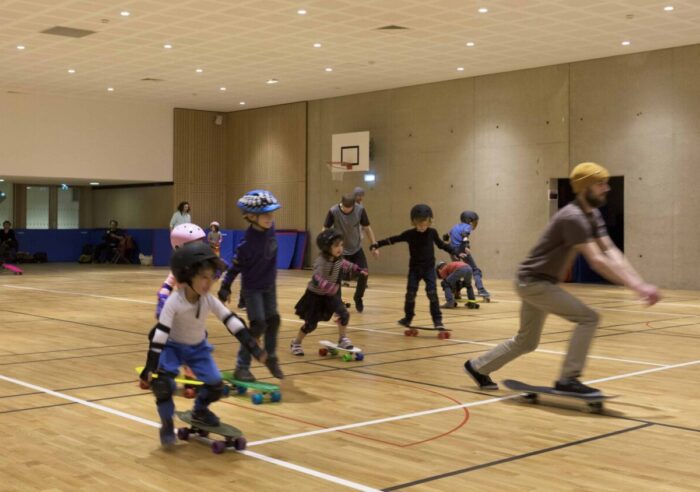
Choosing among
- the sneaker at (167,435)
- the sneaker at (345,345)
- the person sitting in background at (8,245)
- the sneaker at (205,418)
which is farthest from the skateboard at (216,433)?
the person sitting in background at (8,245)

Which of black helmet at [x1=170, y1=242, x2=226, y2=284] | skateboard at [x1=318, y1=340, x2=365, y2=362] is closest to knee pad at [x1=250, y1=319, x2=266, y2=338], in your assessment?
skateboard at [x1=318, y1=340, x2=365, y2=362]

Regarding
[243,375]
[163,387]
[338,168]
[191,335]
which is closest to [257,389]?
[243,375]

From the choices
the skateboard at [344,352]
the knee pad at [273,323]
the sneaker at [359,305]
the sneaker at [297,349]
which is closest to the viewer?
the knee pad at [273,323]

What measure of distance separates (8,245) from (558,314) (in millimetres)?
25041

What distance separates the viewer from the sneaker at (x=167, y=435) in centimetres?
496

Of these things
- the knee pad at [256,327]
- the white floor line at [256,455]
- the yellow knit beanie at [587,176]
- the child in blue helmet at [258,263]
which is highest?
the yellow knit beanie at [587,176]

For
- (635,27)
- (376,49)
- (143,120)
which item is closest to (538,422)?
(635,27)

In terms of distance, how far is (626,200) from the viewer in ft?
66.3

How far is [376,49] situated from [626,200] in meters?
6.69

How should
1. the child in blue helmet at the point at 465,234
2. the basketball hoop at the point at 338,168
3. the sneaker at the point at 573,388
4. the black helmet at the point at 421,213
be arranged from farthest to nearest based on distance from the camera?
the basketball hoop at the point at 338,168
the child in blue helmet at the point at 465,234
the black helmet at the point at 421,213
the sneaker at the point at 573,388

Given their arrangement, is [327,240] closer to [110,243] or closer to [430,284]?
[430,284]

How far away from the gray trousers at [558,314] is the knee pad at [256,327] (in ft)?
6.56

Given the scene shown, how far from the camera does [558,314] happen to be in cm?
613

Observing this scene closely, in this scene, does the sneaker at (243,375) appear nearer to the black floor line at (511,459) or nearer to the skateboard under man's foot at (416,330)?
the black floor line at (511,459)
